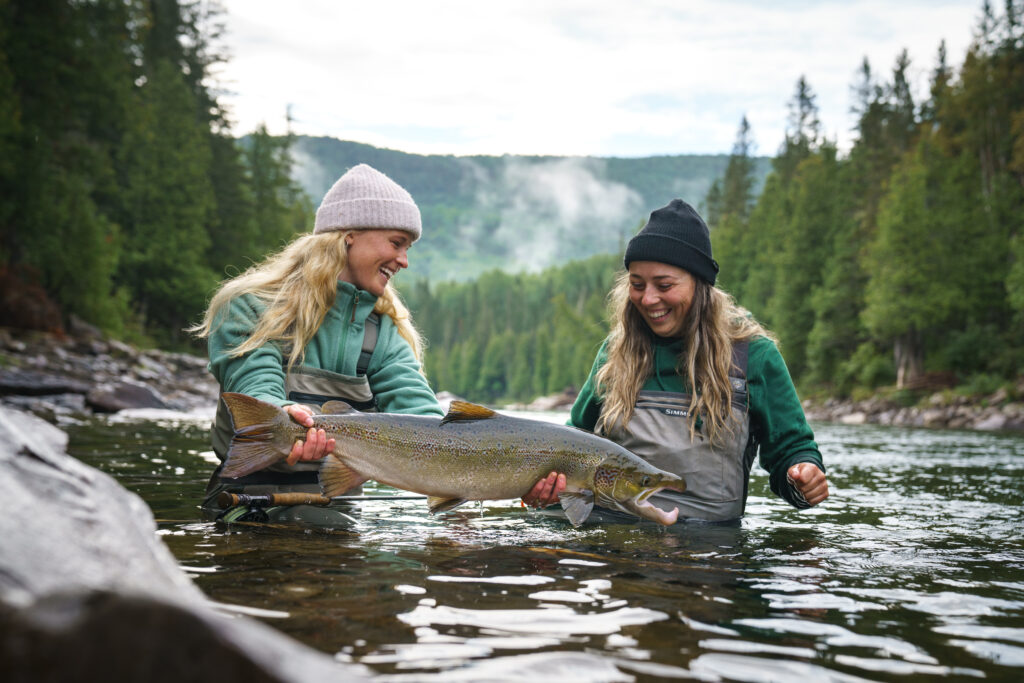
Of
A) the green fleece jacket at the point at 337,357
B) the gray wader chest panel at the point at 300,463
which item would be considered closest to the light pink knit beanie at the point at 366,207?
the green fleece jacket at the point at 337,357

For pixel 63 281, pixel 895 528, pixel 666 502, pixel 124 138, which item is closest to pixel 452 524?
pixel 666 502

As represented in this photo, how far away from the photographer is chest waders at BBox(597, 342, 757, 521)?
620 cm

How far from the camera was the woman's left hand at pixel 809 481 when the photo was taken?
5750mm

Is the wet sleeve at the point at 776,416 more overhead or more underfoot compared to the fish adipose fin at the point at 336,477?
more overhead

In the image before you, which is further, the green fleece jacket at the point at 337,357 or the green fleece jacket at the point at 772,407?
the green fleece jacket at the point at 772,407

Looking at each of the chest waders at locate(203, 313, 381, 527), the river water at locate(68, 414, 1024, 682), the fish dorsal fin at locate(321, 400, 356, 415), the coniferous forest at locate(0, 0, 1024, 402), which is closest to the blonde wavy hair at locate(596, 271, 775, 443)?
the river water at locate(68, 414, 1024, 682)

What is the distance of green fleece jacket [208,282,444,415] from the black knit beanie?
5.89 feet

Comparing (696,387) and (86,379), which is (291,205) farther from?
(696,387)

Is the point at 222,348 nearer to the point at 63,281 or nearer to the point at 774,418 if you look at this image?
the point at 774,418

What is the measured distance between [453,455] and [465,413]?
0.81ft

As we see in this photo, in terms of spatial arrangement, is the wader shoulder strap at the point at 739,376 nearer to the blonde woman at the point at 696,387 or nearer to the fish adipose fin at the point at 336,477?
the blonde woman at the point at 696,387

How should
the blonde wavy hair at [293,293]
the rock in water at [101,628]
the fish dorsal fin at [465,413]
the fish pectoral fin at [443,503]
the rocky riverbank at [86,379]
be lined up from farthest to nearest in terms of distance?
1. the rocky riverbank at [86,379]
2. the blonde wavy hair at [293,293]
3. the fish pectoral fin at [443,503]
4. the fish dorsal fin at [465,413]
5. the rock in water at [101,628]

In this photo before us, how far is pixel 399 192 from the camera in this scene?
645cm

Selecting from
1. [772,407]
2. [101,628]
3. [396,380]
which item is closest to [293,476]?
[396,380]
